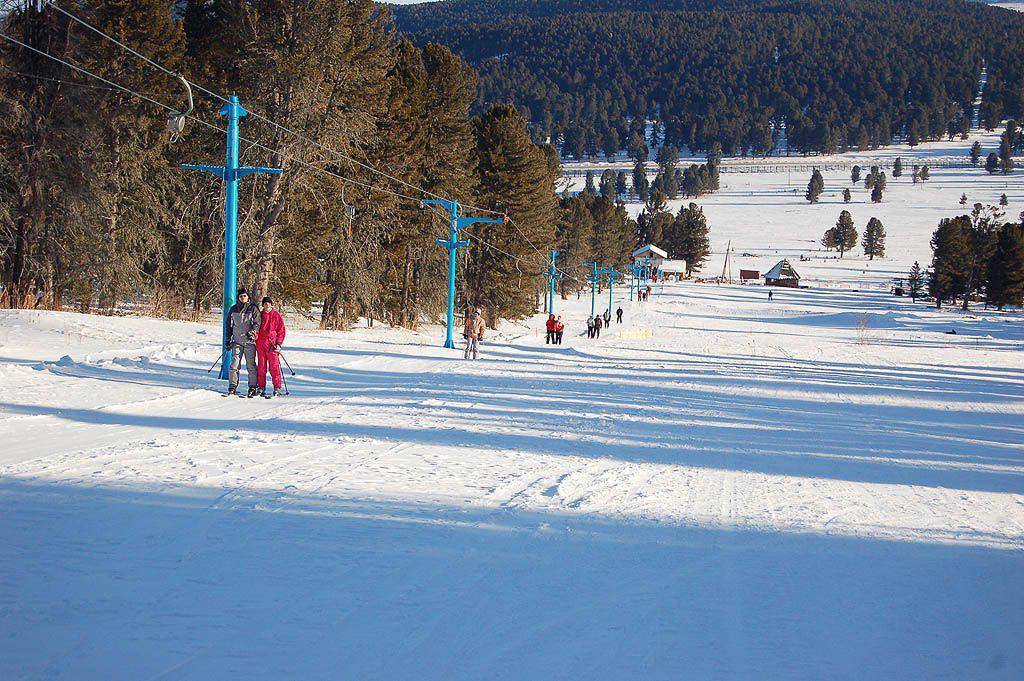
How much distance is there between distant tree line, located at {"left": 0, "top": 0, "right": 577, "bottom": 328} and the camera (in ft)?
91.1

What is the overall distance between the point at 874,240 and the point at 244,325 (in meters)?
156

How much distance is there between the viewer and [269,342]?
537 inches

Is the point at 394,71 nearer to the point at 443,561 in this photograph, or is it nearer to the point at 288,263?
the point at 288,263

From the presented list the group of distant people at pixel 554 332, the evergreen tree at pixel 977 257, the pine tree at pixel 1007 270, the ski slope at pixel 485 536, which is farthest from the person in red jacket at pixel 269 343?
the evergreen tree at pixel 977 257

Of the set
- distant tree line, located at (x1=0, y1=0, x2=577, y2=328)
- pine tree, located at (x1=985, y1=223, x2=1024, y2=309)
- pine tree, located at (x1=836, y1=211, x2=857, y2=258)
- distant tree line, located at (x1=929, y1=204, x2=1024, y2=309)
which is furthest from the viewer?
pine tree, located at (x1=836, y1=211, x2=857, y2=258)

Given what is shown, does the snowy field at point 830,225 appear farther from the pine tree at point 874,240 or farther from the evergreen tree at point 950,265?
the evergreen tree at point 950,265

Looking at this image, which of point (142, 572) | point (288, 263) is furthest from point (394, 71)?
point (142, 572)

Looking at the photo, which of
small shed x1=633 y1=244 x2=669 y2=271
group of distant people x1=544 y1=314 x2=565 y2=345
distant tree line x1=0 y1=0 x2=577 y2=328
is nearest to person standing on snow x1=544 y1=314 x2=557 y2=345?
group of distant people x1=544 y1=314 x2=565 y2=345

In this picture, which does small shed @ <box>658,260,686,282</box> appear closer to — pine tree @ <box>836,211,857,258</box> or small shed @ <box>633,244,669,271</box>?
small shed @ <box>633,244,669,271</box>

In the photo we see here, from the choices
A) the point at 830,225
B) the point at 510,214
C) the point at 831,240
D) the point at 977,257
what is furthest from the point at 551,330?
the point at 830,225

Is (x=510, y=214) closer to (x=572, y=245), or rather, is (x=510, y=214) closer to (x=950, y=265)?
(x=572, y=245)

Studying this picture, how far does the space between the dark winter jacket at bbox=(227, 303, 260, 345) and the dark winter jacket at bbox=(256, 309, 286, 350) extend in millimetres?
135

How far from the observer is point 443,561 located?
6.10m

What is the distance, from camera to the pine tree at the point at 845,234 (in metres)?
156
